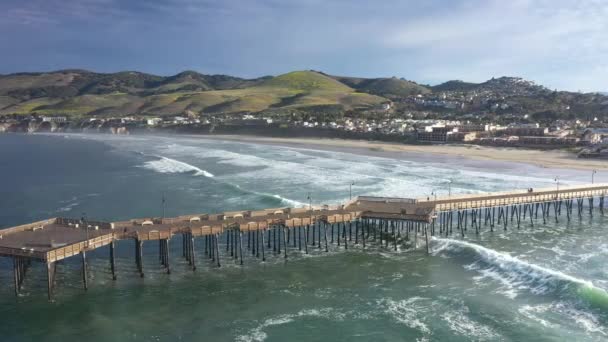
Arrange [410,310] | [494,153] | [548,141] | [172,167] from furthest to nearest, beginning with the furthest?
[548,141]
[494,153]
[172,167]
[410,310]

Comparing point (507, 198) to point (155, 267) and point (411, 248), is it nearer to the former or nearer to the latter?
point (411, 248)

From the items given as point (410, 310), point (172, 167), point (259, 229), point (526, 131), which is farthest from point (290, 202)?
point (526, 131)

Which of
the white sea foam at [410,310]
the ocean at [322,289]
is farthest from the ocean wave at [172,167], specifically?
the white sea foam at [410,310]

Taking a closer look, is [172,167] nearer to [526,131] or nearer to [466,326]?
[466,326]

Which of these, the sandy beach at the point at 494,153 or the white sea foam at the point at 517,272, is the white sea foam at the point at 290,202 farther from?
the sandy beach at the point at 494,153

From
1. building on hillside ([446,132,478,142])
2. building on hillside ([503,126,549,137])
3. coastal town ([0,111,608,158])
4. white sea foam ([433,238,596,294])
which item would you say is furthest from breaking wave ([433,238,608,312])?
building on hillside ([503,126,549,137])

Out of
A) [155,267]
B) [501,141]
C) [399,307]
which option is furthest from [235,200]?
[501,141]
